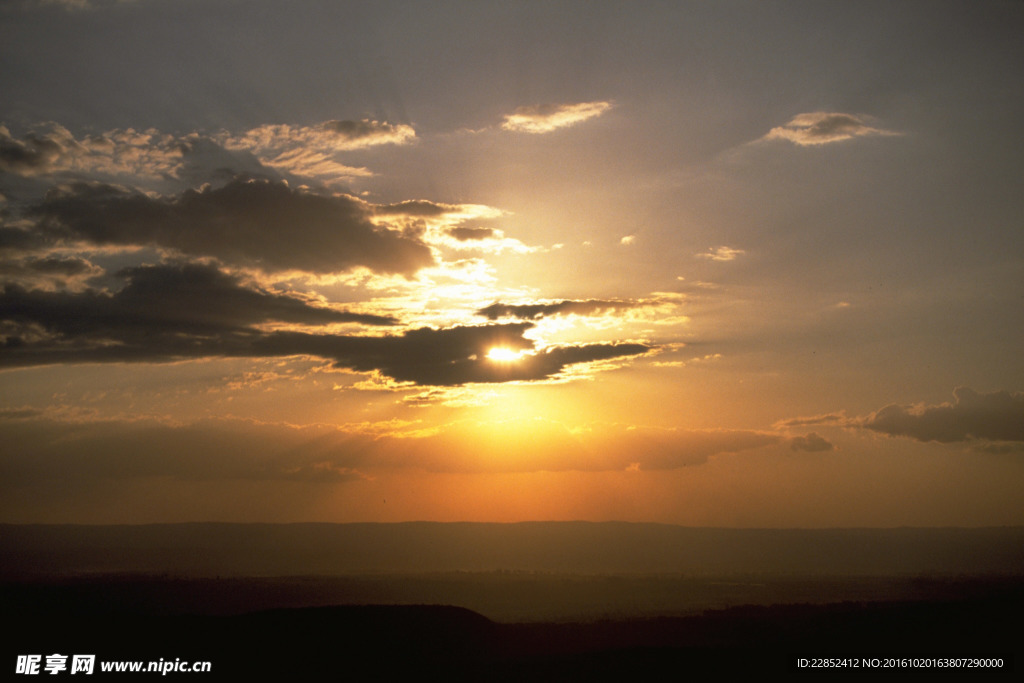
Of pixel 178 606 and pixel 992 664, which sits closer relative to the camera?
pixel 992 664

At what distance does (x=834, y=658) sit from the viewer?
120 ft

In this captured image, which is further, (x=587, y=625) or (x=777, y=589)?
(x=777, y=589)

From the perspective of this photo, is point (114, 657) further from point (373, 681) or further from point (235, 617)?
point (373, 681)

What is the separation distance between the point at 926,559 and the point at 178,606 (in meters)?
176

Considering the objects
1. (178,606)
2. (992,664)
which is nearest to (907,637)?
(992,664)

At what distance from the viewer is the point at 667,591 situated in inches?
4936

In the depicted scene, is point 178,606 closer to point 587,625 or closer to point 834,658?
point 587,625

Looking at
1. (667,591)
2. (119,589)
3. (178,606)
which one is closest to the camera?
(178,606)

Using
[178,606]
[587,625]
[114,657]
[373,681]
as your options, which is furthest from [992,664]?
[178,606]

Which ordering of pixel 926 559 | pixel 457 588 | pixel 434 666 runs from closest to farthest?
pixel 434 666, pixel 457 588, pixel 926 559

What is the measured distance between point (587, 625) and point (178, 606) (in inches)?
1803

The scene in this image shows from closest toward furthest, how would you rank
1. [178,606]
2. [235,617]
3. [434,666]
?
[434,666] → [235,617] → [178,606]

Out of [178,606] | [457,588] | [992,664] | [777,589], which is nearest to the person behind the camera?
[992,664]

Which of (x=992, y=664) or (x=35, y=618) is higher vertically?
(x=35, y=618)
